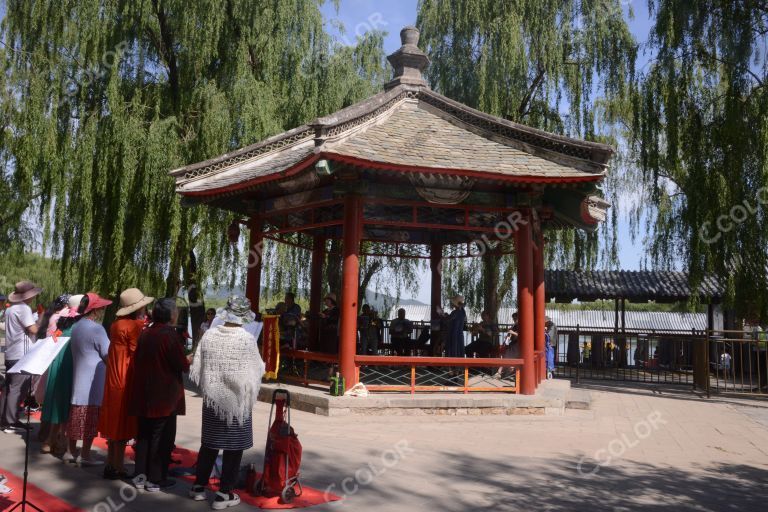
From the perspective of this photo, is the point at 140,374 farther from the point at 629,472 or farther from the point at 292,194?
the point at 292,194

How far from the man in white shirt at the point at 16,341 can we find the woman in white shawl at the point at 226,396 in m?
3.46

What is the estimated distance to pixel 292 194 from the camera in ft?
33.4

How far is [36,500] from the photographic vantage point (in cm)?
455

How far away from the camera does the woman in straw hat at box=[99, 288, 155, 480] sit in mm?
5027

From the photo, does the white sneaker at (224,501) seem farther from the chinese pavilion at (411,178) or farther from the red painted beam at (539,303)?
the red painted beam at (539,303)

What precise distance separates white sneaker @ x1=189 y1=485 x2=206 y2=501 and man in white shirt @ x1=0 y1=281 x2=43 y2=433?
3.39 meters

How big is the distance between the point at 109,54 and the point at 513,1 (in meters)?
10.8

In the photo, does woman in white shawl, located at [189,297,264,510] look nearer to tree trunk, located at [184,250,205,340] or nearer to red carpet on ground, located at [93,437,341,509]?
red carpet on ground, located at [93,437,341,509]

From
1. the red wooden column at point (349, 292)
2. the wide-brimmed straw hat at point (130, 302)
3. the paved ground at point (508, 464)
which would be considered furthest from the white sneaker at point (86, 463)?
the red wooden column at point (349, 292)

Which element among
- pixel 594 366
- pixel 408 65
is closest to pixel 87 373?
pixel 408 65

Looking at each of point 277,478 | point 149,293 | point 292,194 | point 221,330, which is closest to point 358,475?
point 277,478

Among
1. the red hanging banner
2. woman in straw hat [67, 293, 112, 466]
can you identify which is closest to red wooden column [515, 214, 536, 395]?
the red hanging banner

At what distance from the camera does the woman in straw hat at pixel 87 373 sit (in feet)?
17.7

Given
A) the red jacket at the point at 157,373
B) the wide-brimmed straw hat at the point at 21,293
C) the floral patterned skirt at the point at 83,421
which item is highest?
the wide-brimmed straw hat at the point at 21,293
